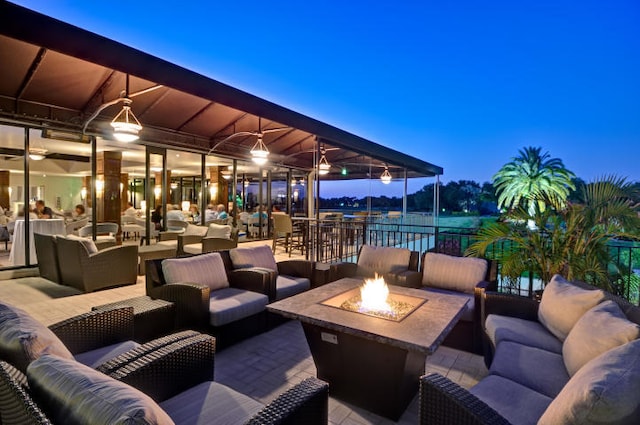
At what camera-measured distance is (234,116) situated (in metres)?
7.84

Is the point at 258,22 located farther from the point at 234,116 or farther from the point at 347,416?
the point at 347,416

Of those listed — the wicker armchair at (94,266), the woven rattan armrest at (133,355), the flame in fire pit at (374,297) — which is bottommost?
the wicker armchair at (94,266)

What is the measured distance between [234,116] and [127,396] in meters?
7.55

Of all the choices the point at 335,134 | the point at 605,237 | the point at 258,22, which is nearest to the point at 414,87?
the point at 258,22

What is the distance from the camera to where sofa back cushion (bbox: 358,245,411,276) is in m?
4.21

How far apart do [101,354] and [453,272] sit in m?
3.36

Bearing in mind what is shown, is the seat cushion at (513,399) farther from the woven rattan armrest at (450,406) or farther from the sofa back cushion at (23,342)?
the sofa back cushion at (23,342)

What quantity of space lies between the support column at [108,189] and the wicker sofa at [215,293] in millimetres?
5708

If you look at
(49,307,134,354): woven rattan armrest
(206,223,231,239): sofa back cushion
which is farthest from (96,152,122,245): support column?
(49,307,134,354): woven rattan armrest

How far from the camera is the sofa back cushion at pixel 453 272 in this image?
369 cm

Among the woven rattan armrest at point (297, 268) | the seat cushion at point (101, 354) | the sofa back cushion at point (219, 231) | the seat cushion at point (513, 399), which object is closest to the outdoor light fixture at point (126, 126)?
the sofa back cushion at point (219, 231)

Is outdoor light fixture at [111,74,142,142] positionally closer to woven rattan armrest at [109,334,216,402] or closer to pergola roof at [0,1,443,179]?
pergola roof at [0,1,443,179]

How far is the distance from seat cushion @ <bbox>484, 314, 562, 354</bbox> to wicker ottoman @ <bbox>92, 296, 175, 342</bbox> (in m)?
2.65

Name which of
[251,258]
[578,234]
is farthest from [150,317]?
[578,234]
